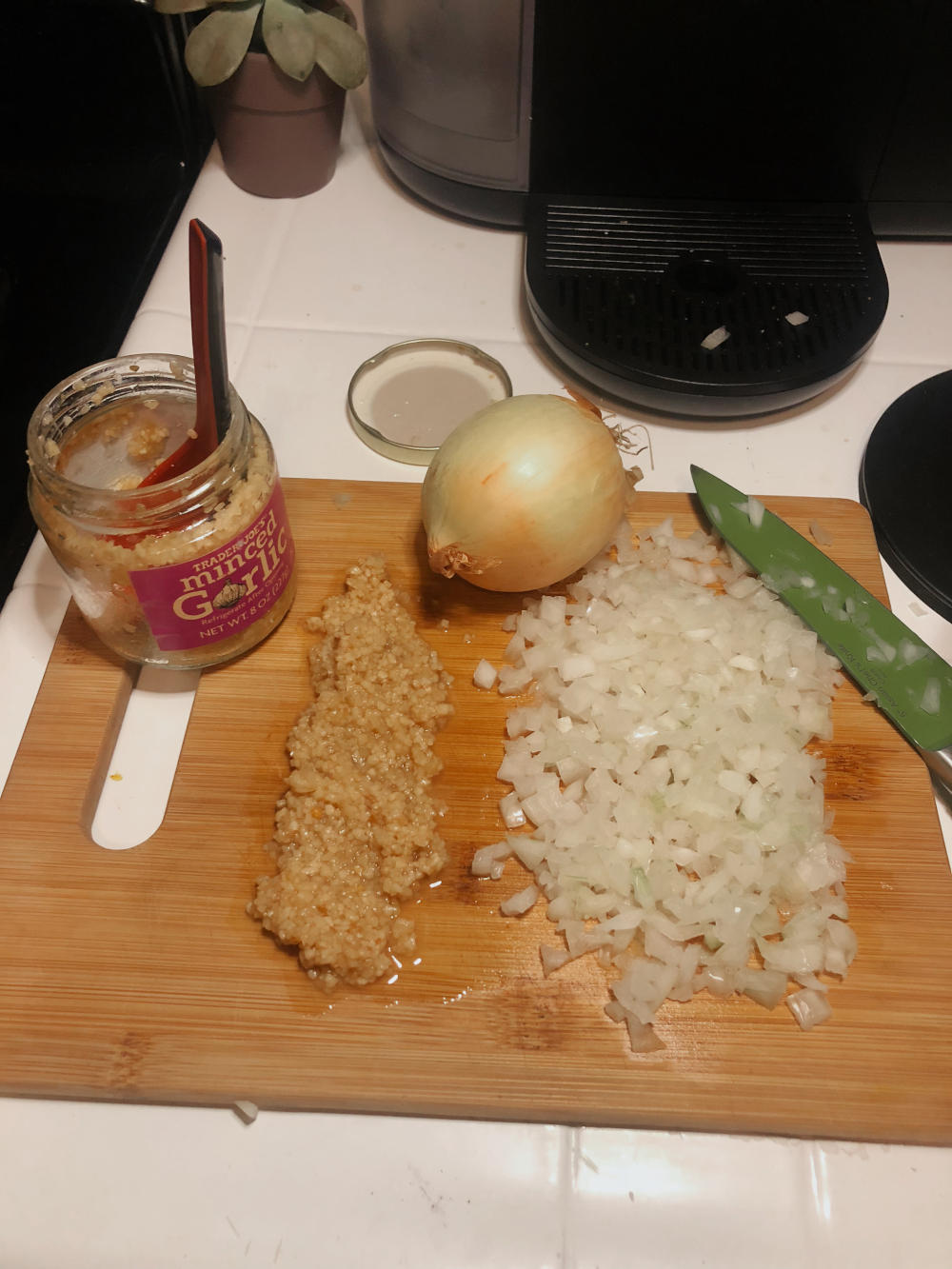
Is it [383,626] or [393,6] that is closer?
[383,626]

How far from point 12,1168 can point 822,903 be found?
25.5 inches

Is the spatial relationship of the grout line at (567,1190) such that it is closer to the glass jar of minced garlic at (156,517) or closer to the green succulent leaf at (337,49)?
the glass jar of minced garlic at (156,517)

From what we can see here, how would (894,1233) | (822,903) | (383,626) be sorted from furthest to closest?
1. (383,626)
2. (822,903)
3. (894,1233)

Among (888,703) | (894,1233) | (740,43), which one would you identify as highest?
(740,43)

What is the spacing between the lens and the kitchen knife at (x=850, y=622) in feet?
2.81

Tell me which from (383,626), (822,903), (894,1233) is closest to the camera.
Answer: (894,1233)

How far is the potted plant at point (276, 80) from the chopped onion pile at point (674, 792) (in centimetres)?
74

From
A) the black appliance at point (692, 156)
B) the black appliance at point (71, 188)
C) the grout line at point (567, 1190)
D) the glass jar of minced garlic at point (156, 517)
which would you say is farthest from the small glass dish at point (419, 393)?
the grout line at point (567, 1190)

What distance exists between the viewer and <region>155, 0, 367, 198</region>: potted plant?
1.10 metres

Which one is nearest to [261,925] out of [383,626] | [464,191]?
[383,626]

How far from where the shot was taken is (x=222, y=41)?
1.10 meters

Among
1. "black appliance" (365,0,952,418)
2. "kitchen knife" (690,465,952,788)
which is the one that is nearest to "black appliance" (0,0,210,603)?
"black appliance" (365,0,952,418)

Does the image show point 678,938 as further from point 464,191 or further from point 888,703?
point 464,191

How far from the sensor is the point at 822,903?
773mm
